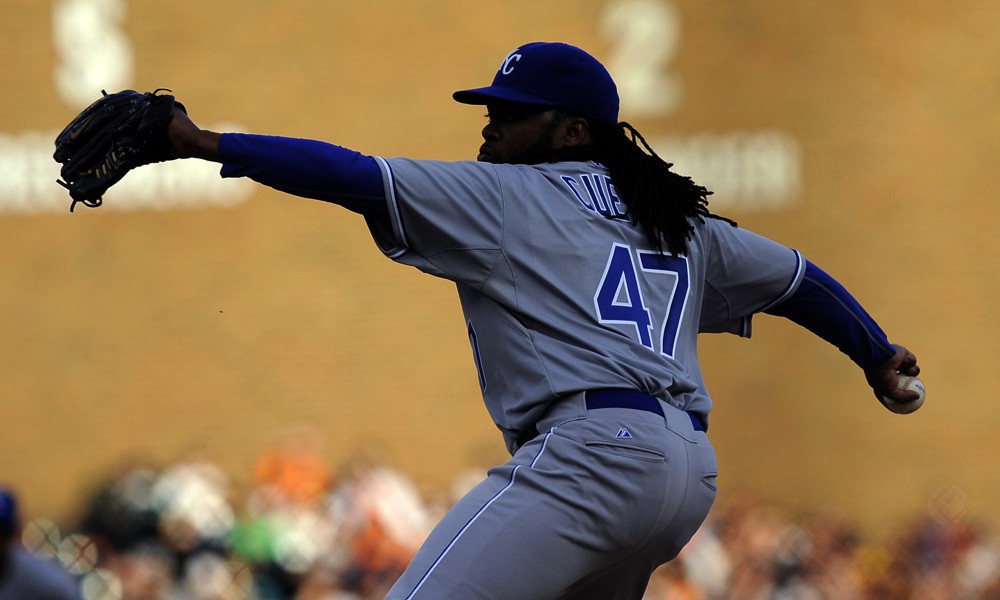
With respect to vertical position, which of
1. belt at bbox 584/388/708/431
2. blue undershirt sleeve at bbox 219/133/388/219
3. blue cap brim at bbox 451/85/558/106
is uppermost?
blue cap brim at bbox 451/85/558/106

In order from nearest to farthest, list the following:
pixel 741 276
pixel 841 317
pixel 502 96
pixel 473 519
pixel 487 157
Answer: pixel 473 519
pixel 502 96
pixel 487 157
pixel 741 276
pixel 841 317

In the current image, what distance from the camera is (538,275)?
11.7ft

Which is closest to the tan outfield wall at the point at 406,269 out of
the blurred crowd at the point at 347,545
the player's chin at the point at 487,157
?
the blurred crowd at the point at 347,545

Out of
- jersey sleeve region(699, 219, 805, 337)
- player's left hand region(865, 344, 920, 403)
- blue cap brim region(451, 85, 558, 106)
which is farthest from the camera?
player's left hand region(865, 344, 920, 403)

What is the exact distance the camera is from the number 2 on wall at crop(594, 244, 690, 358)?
3.59 metres

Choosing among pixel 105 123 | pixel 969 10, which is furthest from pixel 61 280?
pixel 105 123

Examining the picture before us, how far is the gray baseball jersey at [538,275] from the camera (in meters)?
3.52

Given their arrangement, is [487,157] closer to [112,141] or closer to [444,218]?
[444,218]

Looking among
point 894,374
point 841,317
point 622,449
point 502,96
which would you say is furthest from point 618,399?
point 894,374

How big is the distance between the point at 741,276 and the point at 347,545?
704 cm

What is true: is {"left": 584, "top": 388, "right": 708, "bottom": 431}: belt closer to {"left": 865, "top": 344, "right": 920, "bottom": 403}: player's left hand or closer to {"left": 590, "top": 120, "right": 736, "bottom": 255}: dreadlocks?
{"left": 590, "top": 120, "right": 736, "bottom": 255}: dreadlocks

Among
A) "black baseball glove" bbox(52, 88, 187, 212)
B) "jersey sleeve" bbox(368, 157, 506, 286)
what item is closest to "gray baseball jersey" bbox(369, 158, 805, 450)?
"jersey sleeve" bbox(368, 157, 506, 286)

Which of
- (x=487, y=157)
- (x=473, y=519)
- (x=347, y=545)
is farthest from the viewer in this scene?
(x=347, y=545)

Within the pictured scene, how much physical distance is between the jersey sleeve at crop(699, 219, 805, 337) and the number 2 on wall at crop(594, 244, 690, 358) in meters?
0.30
